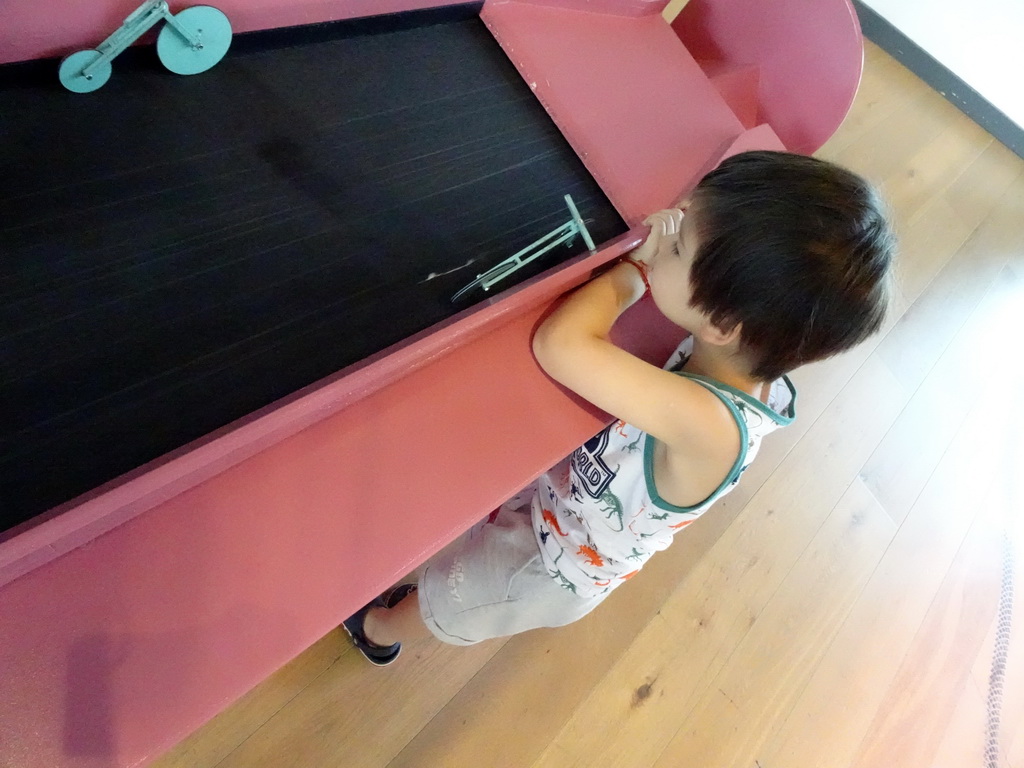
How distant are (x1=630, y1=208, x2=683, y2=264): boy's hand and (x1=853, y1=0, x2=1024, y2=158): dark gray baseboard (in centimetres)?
191

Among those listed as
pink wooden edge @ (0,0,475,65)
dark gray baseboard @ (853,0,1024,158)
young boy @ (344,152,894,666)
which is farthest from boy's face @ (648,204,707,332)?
dark gray baseboard @ (853,0,1024,158)

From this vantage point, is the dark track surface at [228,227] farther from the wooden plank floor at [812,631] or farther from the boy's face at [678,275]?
the wooden plank floor at [812,631]

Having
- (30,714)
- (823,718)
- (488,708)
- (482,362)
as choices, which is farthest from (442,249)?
(823,718)

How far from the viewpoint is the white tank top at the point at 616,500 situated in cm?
72

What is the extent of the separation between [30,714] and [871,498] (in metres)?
1.47

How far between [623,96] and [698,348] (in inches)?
15.0

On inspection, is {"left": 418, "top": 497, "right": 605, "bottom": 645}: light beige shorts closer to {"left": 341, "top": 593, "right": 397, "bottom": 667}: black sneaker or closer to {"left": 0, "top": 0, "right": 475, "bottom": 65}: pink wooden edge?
{"left": 341, "top": 593, "right": 397, "bottom": 667}: black sneaker

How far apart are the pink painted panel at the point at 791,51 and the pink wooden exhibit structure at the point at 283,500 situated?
1.31 ft

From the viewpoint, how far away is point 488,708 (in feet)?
3.54

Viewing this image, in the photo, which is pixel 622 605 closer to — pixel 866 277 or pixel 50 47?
pixel 866 277

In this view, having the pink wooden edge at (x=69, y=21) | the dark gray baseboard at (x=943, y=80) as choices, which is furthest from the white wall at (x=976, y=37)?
the pink wooden edge at (x=69, y=21)

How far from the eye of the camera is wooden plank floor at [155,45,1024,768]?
103 centimetres

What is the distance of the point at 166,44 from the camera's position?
619 mm

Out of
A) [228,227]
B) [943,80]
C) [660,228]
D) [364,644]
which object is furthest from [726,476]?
[943,80]
